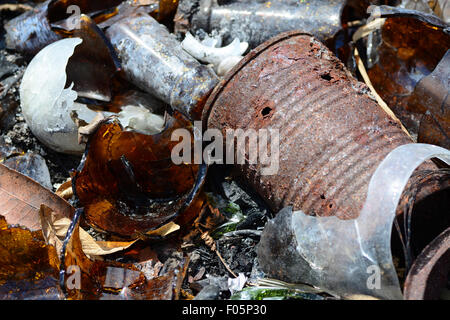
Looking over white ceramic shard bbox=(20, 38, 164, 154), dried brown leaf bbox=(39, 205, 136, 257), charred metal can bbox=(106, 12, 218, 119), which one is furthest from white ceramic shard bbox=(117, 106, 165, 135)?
dried brown leaf bbox=(39, 205, 136, 257)

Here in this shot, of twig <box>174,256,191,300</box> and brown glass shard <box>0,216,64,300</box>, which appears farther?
A: brown glass shard <box>0,216,64,300</box>

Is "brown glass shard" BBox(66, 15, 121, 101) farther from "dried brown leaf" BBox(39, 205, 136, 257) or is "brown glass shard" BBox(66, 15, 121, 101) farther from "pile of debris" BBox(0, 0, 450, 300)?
"dried brown leaf" BBox(39, 205, 136, 257)

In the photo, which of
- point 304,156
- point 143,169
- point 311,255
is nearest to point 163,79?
point 143,169

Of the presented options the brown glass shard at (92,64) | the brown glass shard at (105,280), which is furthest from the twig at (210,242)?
the brown glass shard at (92,64)

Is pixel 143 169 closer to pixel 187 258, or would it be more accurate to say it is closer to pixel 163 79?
pixel 163 79

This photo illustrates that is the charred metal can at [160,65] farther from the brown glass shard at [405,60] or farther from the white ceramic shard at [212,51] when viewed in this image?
the brown glass shard at [405,60]
